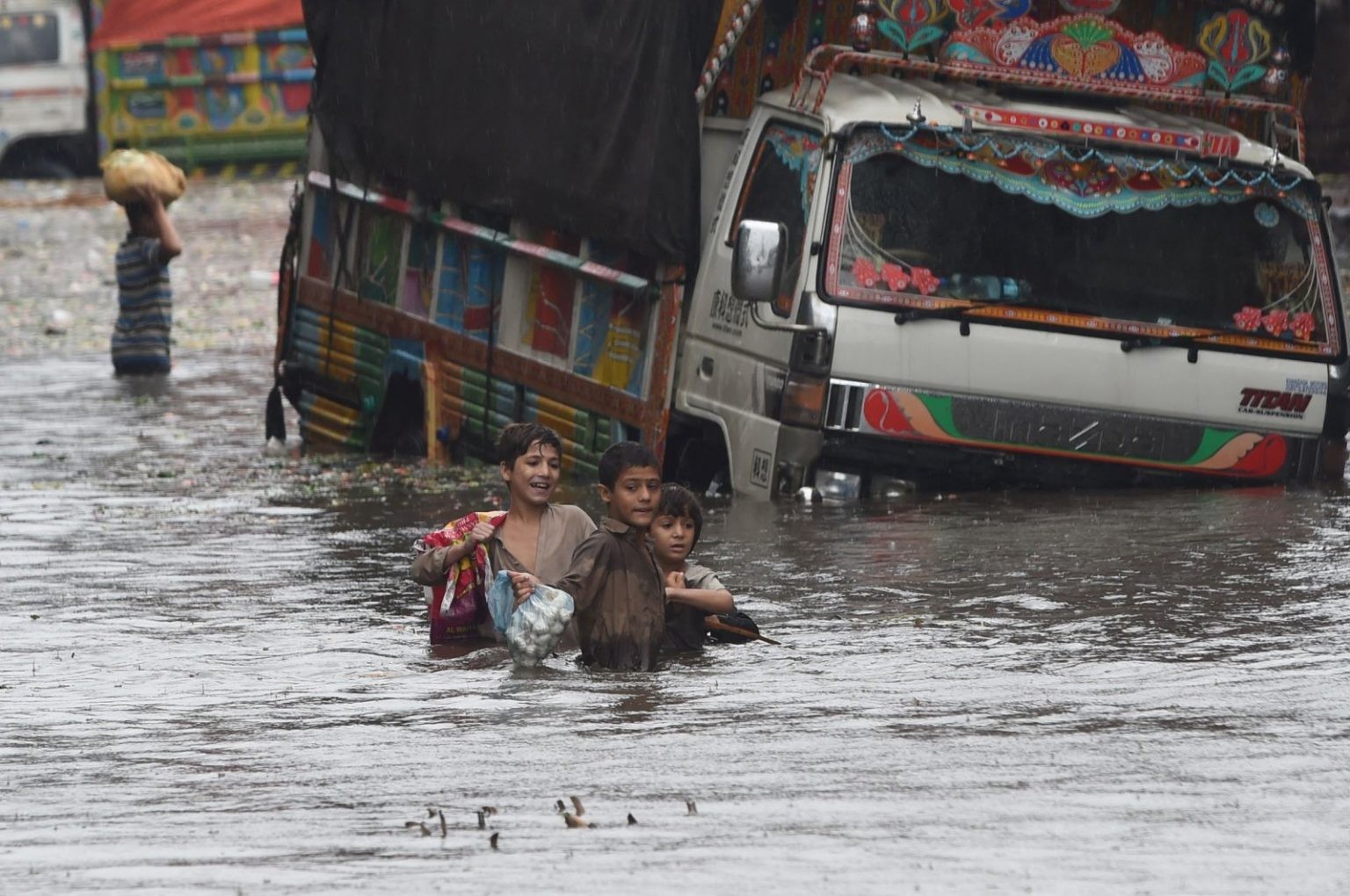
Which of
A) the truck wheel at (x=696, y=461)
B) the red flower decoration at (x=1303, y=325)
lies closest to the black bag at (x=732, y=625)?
the truck wheel at (x=696, y=461)

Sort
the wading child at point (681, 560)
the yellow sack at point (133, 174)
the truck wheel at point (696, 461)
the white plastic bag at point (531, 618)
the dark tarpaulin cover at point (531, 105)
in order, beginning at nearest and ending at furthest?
the white plastic bag at point (531, 618), the wading child at point (681, 560), the dark tarpaulin cover at point (531, 105), the truck wheel at point (696, 461), the yellow sack at point (133, 174)

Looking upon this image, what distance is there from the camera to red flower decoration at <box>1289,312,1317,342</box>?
10703 millimetres

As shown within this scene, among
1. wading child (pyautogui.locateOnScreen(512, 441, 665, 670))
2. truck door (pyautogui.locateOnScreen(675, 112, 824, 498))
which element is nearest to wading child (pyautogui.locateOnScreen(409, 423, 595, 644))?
wading child (pyautogui.locateOnScreen(512, 441, 665, 670))

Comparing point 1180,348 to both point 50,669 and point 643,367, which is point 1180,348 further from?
point 50,669

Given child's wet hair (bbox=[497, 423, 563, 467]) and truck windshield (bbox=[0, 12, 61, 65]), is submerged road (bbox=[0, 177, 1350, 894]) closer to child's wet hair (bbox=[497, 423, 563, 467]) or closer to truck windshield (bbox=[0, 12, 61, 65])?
child's wet hair (bbox=[497, 423, 563, 467])

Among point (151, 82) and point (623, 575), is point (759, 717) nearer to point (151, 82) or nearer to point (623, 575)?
point (623, 575)

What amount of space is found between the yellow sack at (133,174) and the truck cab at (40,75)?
14200 millimetres

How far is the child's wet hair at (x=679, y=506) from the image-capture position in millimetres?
7379

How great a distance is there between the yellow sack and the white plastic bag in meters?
12.0

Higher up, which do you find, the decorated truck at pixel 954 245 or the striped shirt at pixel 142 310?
the decorated truck at pixel 954 245

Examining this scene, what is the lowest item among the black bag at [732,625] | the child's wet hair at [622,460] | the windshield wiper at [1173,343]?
the black bag at [732,625]

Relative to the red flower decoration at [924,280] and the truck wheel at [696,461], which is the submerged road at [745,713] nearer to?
the truck wheel at [696,461]

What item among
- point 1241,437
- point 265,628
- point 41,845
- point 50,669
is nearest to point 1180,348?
point 1241,437

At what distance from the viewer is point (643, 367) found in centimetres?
1124
